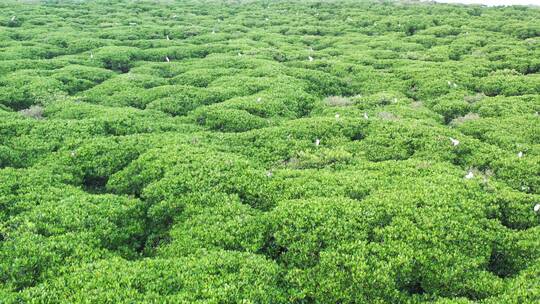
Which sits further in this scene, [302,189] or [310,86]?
[310,86]

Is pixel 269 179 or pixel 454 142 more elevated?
pixel 454 142

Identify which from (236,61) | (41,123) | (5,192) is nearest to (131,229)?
(5,192)

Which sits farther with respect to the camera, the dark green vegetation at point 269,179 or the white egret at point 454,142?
the white egret at point 454,142

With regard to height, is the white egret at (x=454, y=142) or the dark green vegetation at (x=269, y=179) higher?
the white egret at (x=454, y=142)

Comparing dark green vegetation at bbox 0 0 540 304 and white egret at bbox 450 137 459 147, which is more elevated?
white egret at bbox 450 137 459 147

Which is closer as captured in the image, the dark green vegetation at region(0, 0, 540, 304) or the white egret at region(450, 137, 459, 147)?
the dark green vegetation at region(0, 0, 540, 304)

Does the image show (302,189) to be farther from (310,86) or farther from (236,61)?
(236,61)

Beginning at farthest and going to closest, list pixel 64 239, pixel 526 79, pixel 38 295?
pixel 526 79, pixel 64 239, pixel 38 295

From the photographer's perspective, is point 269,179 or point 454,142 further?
point 454,142
